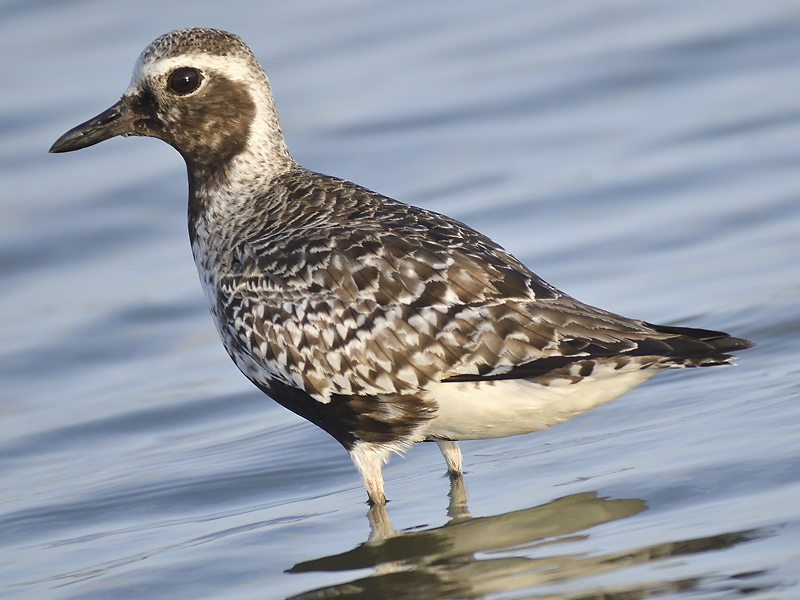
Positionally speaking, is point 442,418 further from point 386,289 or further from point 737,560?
point 737,560

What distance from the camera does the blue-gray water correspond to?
741cm

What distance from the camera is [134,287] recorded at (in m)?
13.2

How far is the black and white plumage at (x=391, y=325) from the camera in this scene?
25.3ft

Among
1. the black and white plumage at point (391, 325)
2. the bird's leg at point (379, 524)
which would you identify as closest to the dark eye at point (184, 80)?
the black and white plumage at point (391, 325)

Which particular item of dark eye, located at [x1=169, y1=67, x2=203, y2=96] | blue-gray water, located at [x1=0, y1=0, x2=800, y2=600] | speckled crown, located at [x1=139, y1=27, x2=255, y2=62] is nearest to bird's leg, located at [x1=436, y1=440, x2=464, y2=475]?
blue-gray water, located at [x1=0, y1=0, x2=800, y2=600]

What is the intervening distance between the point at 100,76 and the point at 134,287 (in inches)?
192

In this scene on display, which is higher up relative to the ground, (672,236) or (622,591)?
(672,236)

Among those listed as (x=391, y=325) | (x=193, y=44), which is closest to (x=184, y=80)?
(x=193, y=44)

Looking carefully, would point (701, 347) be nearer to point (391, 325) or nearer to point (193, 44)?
point (391, 325)

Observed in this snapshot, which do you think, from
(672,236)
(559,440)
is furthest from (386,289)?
(672,236)

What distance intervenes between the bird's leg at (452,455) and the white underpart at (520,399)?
0.67m

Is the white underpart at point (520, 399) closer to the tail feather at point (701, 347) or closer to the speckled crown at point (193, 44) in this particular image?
the tail feather at point (701, 347)

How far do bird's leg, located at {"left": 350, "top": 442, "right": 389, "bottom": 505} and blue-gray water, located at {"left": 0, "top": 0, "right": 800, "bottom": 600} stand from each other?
187mm

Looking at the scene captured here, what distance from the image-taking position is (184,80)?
29.7 ft
